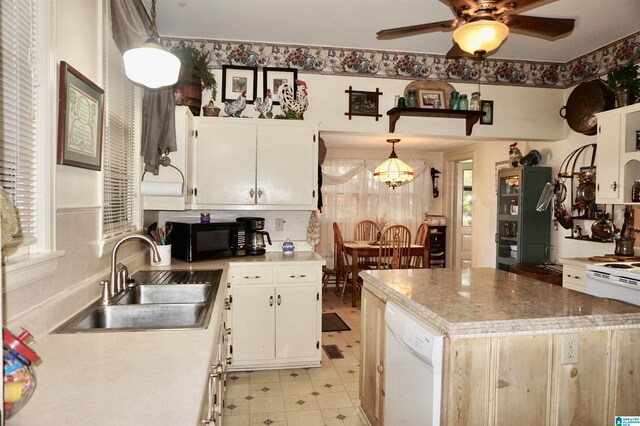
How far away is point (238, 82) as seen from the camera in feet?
11.8

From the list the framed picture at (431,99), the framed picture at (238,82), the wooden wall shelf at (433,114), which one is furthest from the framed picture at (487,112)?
the framed picture at (238,82)

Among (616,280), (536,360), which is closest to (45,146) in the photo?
(536,360)

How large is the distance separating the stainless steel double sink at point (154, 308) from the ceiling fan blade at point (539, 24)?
2.12m

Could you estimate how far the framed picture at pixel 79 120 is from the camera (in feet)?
5.27

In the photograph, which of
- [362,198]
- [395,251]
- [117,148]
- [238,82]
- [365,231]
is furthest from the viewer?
[362,198]

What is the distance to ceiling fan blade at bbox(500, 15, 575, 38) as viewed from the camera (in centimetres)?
221

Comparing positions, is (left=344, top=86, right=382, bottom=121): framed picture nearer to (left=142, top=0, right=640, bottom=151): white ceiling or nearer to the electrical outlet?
(left=142, top=0, right=640, bottom=151): white ceiling

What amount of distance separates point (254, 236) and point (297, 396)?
4.43ft

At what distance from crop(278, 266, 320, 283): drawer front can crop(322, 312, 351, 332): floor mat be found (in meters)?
1.31

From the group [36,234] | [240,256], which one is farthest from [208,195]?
[36,234]

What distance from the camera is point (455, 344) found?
1.57 meters

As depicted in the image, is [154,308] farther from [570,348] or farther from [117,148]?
[570,348]

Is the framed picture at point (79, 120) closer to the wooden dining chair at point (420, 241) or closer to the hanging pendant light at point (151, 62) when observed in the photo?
the hanging pendant light at point (151, 62)

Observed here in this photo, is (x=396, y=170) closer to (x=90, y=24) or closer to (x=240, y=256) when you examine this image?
(x=240, y=256)
